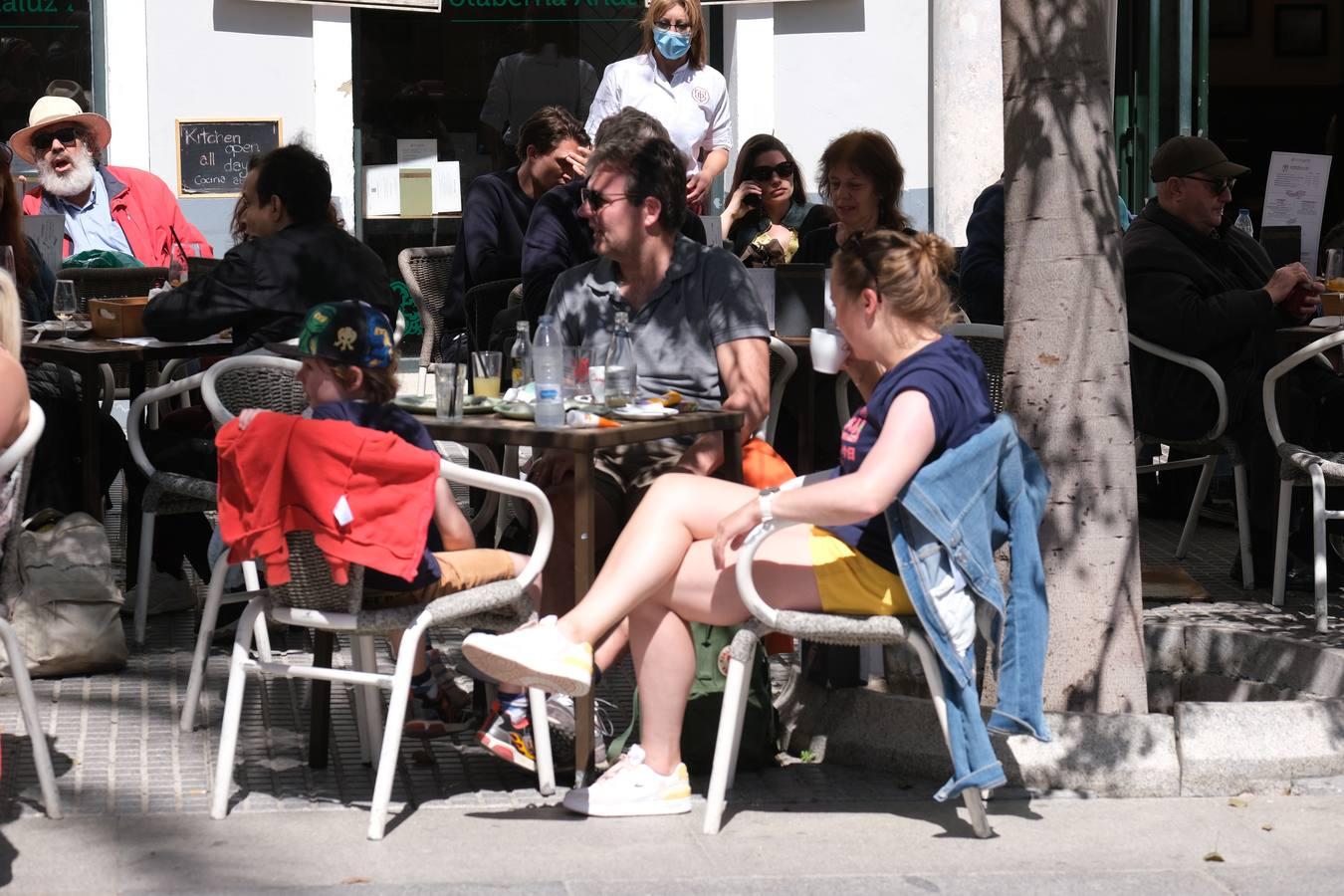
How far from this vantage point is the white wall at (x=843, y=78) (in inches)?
423

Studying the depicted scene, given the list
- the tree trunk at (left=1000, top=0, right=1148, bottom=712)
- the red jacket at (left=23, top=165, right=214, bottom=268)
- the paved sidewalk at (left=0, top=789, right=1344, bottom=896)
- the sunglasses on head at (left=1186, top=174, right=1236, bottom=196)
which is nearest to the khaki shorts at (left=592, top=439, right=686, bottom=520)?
the tree trunk at (left=1000, top=0, right=1148, bottom=712)

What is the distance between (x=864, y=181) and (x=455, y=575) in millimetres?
2673

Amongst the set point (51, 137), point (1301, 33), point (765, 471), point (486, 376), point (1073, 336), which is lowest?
point (765, 471)

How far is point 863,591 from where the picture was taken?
169 inches

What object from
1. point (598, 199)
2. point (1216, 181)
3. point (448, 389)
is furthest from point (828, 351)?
point (1216, 181)

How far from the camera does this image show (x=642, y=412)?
4793mm

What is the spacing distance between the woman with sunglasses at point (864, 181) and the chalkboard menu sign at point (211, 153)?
4661mm

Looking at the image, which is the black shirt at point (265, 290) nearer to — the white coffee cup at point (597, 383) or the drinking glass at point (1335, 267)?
the white coffee cup at point (597, 383)

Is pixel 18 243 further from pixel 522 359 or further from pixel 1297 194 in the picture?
pixel 1297 194

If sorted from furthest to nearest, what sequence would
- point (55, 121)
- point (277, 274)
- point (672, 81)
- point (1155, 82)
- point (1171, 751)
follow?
point (1155, 82)
point (672, 81)
point (55, 121)
point (277, 274)
point (1171, 751)

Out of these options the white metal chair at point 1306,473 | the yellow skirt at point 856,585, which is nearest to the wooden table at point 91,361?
the yellow skirt at point 856,585

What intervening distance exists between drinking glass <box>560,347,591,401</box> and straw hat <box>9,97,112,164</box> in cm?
394

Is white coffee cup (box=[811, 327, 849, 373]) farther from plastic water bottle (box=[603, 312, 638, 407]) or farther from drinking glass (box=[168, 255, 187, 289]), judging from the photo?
drinking glass (box=[168, 255, 187, 289])

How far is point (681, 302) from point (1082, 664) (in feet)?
4.55
